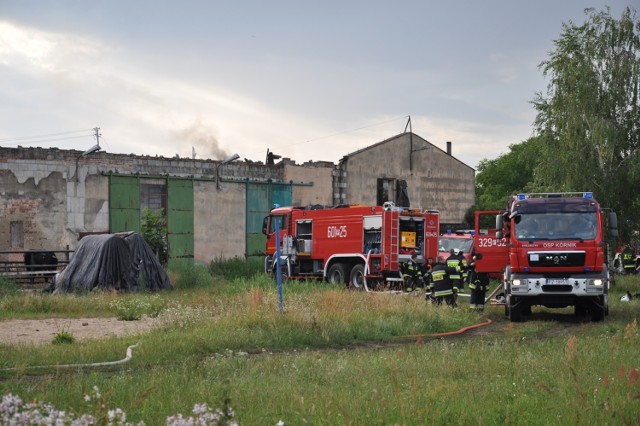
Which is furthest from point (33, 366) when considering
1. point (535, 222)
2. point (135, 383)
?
point (535, 222)

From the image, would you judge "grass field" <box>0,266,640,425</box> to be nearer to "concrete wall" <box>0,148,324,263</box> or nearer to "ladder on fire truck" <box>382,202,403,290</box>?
"ladder on fire truck" <box>382,202,403,290</box>

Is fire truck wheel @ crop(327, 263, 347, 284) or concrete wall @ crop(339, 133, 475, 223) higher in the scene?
concrete wall @ crop(339, 133, 475, 223)

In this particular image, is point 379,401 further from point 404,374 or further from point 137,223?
point 137,223

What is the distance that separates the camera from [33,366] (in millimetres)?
10617

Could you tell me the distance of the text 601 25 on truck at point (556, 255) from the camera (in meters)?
17.3

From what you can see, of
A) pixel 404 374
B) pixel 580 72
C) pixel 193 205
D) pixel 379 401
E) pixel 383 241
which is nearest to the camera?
pixel 379 401

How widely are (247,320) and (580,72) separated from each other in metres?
23.3

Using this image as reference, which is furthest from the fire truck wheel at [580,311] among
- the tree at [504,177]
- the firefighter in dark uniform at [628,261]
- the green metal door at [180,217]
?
the tree at [504,177]

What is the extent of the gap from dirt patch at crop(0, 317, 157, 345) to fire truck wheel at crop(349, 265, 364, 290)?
390 inches

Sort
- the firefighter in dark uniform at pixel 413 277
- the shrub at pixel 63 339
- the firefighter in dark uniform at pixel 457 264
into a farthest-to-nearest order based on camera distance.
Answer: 1. the firefighter in dark uniform at pixel 413 277
2. the firefighter in dark uniform at pixel 457 264
3. the shrub at pixel 63 339

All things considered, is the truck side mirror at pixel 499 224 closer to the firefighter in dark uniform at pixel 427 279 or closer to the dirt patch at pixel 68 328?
the firefighter in dark uniform at pixel 427 279

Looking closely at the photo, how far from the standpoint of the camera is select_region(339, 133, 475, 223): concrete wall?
43812 mm

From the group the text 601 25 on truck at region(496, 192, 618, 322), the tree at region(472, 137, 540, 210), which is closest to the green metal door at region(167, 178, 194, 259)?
the text 601 25 on truck at region(496, 192, 618, 322)

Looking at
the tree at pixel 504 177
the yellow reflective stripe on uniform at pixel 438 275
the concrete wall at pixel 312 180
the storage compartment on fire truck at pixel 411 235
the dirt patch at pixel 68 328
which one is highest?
the tree at pixel 504 177
